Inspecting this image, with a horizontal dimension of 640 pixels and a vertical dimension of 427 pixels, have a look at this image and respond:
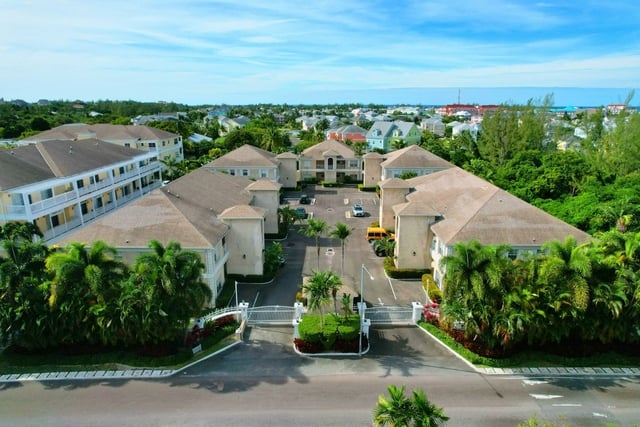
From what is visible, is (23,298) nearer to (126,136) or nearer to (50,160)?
(50,160)

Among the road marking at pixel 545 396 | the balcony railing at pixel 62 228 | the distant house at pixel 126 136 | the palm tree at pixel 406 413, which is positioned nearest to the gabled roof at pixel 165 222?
the balcony railing at pixel 62 228

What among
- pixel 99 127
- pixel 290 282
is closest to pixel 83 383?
pixel 290 282

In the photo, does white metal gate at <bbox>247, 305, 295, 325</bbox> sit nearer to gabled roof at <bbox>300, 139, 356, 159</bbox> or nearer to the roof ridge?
the roof ridge

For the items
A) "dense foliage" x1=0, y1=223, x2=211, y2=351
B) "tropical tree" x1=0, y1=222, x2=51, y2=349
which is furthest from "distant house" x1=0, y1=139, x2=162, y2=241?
"dense foliage" x1=0, y1=223, x2=211, y2=351

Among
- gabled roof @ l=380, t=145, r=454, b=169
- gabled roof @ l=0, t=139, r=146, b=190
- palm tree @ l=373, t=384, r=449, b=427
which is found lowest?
palm tree @ l=373, t=384, r=449, b=427

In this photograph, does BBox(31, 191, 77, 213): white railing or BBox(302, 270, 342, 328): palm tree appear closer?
BBox(302, 270, 342, 328): palm tree

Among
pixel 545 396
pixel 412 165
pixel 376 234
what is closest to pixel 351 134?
pixel 412 165

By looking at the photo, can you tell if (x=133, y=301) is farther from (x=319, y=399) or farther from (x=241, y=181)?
(x=241, y=181)
